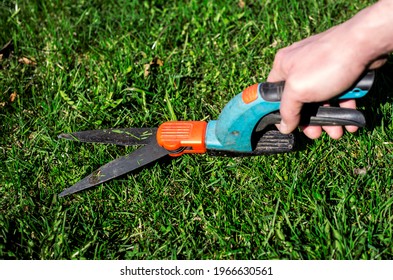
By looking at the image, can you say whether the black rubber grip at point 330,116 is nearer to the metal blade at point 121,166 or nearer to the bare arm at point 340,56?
the bare arm at point 340,56

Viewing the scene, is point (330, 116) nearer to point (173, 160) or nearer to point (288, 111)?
point (288, 111)

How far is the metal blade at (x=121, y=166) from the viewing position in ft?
9.90

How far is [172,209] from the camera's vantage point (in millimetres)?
2986

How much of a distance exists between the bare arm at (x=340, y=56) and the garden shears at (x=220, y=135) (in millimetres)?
304

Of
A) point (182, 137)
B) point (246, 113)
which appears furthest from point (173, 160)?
point (246, 113)

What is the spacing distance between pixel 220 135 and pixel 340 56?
0.87m

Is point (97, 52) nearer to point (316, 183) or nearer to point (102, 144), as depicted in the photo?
point (102, 144)

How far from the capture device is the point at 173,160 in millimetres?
3176

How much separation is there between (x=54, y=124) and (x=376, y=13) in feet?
6.90

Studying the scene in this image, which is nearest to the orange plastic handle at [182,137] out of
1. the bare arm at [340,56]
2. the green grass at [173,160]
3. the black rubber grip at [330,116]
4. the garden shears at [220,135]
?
the garden shears at [220,135]

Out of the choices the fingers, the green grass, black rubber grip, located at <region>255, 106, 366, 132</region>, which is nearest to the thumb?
the fingers

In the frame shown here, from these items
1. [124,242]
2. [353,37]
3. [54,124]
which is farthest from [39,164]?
[353,37]

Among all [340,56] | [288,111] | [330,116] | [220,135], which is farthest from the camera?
[220,135]

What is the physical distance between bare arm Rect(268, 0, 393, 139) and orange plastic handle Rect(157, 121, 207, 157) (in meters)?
0.68
